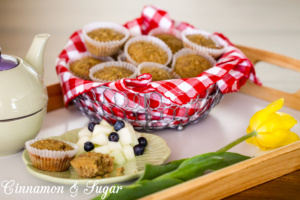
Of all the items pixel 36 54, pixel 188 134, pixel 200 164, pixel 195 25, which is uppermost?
pixel 36 54

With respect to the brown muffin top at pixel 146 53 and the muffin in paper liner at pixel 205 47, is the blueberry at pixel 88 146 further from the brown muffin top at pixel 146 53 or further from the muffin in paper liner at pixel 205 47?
the muffin in paper liner at pixel 205 47

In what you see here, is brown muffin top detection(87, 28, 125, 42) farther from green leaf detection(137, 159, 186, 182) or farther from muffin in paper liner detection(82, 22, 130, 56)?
green leaf detection(137, 159, 186, 182)

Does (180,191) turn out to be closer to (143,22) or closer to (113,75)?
(113,75)

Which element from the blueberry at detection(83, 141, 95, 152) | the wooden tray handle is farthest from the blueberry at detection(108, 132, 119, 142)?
the wooden tray handle

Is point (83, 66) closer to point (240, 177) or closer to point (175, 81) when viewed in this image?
point (175, 81)

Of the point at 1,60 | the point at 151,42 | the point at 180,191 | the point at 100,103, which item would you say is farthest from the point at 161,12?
the point at 180,191

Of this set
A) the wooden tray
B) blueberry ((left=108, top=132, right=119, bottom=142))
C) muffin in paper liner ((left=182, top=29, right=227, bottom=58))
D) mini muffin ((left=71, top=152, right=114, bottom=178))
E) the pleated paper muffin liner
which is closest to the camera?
the wooden tray

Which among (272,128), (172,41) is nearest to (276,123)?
(272,128)
